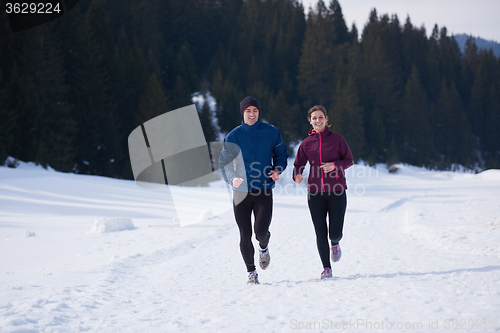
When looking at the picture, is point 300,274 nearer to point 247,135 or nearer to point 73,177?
point 247,135

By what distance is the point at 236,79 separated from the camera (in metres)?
53.0

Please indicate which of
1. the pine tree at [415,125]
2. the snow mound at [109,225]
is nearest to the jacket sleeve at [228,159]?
the snow mound at [109,225]

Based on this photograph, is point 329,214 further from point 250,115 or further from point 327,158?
point 250,115

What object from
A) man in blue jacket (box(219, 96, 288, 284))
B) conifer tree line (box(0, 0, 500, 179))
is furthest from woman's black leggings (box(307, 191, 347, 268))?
conifer tree line (box(0, 0, 500, 179))

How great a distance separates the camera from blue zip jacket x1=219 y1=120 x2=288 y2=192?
4.14 m

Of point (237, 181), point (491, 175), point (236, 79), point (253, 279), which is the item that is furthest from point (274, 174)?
point (236, 79)

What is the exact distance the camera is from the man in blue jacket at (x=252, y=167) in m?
4.14

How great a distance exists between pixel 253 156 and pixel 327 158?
31.7 inches

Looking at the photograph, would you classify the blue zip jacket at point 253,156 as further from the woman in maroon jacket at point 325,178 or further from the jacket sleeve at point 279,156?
the woman in maroon jacket at point 325,178

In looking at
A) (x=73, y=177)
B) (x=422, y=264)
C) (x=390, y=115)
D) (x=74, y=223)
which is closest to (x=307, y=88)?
(x=390, y=115)

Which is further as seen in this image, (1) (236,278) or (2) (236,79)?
(2) (236,79)

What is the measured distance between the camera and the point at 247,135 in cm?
417

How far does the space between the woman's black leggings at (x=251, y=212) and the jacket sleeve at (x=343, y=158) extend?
791mm

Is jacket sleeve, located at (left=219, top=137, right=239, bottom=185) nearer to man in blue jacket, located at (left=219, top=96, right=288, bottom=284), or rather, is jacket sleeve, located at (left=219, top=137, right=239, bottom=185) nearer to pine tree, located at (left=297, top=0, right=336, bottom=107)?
man in blue jacket, located at (left=219, top=96, right=288, bottom=284)
